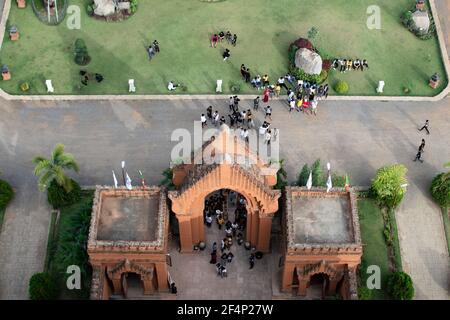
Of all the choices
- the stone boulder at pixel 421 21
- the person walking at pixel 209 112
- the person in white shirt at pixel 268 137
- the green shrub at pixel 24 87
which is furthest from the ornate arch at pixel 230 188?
the stone boulder at pixel 421 21

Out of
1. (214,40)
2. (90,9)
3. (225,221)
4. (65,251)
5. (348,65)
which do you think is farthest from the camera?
(90,9)

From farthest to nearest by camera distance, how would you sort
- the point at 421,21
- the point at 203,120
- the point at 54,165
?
1. the point at 421,21
2. the point at 203,120
3. the point at 54,165

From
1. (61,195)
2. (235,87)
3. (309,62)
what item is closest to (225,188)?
(61,195)

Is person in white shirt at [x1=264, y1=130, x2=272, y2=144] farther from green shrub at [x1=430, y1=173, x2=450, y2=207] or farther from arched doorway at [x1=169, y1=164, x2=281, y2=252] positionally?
green shrub at [x1=430, y1=173, x2=450, y2=207]

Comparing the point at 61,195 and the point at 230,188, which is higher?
the point at 61,195

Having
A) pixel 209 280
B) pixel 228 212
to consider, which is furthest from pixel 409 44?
pixel 209 280

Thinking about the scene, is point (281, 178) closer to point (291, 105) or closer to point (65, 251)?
point (291, 105)

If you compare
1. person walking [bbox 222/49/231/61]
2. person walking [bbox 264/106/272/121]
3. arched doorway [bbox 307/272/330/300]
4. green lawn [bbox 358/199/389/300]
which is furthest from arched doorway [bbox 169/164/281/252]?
person walking [bbox 222/49/231/61]
